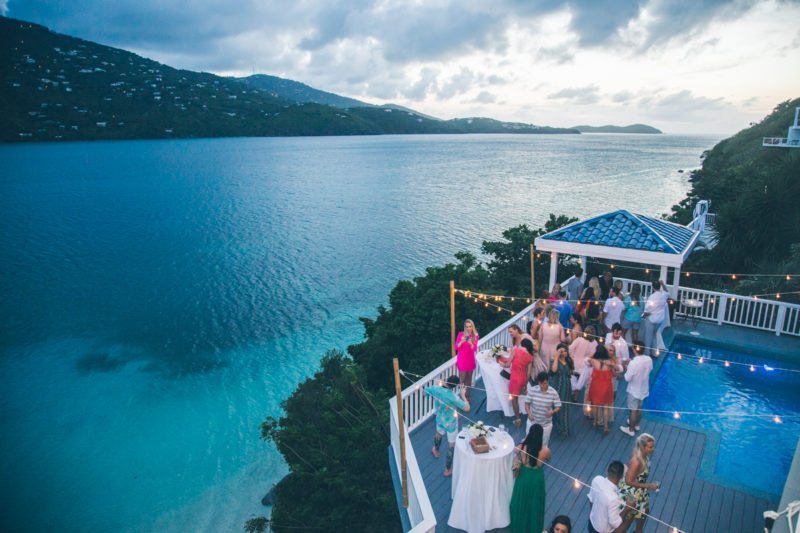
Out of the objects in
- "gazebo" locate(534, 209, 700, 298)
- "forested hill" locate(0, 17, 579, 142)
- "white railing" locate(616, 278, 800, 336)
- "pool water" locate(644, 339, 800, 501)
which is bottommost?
"pool water" locate(644, 339, 800, 501)

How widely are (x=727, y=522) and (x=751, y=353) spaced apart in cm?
664

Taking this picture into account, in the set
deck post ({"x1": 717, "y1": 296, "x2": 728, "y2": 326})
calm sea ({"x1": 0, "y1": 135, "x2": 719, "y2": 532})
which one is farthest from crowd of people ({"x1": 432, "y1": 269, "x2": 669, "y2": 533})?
calm sea ({"x1": 0, "y1": 135, "x2": 719, "y2": 532})

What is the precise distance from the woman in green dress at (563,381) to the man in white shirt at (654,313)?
3467 millimetres

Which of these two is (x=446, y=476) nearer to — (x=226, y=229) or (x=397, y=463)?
(x=397, y=463)

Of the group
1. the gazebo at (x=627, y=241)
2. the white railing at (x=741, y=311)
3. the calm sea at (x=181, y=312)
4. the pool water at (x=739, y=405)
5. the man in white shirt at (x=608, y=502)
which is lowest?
the calm sea at (x=181, y=312)

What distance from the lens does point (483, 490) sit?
5934 millimetres

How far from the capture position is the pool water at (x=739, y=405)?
716cm

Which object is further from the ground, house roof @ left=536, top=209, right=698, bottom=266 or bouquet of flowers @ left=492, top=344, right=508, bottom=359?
house roof @ left=536, top=209, right=698, bottom=266

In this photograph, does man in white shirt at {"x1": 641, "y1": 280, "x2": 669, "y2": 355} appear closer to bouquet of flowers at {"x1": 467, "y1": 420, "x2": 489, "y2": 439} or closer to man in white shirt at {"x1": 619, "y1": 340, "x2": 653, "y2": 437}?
man in white shirt at {"x1": 619, "y1": 340, "x2": 653, "y2": 437}

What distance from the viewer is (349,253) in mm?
Result: 39188

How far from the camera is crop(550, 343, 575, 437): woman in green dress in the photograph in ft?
25.5

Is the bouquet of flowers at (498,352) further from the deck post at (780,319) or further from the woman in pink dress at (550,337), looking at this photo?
the deck post at (780,319)

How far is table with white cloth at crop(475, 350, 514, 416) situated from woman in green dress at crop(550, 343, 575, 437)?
779mm

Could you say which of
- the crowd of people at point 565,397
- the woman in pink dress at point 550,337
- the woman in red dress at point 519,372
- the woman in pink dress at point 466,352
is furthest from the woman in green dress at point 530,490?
the woman in pink dress at point 550,337
